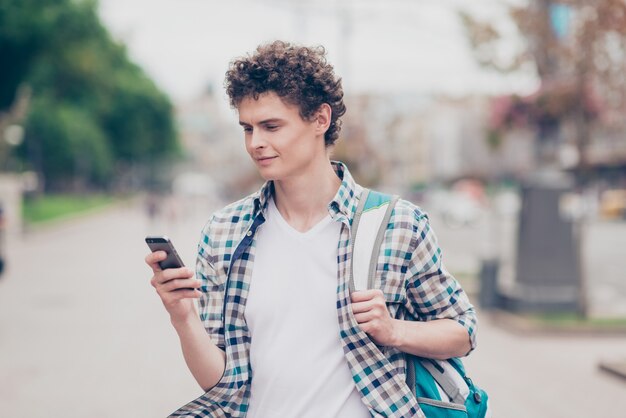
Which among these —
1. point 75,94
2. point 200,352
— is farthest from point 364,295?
point 75,94

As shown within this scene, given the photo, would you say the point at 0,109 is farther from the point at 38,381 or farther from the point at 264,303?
the point at 264,303

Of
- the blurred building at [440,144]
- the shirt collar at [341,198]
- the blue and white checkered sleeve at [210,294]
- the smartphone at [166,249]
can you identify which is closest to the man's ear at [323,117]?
the shirt collar at [341,198]

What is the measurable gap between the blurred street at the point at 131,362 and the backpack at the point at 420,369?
4.04 meters

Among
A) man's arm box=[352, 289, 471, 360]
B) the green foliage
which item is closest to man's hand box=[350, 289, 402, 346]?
man's arm box=[352, 289, 471, 360]

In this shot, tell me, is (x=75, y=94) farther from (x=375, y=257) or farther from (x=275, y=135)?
(x=375, y=257)

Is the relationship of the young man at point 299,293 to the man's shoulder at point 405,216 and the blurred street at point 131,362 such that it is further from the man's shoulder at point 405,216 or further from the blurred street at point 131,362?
the blurred street at point 131,362

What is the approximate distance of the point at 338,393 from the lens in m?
2.18

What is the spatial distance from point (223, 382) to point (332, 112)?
0.77 metres

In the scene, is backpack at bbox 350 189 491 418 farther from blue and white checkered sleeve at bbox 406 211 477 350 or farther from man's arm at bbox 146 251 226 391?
man's arm at bbox 146 251 226 391

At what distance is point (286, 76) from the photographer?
86.4 inches

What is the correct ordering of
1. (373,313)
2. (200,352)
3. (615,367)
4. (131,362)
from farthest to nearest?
(131,362)
(615,367)
(200,352)
(373,313)

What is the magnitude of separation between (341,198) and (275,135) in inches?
9.4

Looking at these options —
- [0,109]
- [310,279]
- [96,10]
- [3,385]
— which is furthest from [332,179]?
[96,10]

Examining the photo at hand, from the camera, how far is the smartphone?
2.07m
